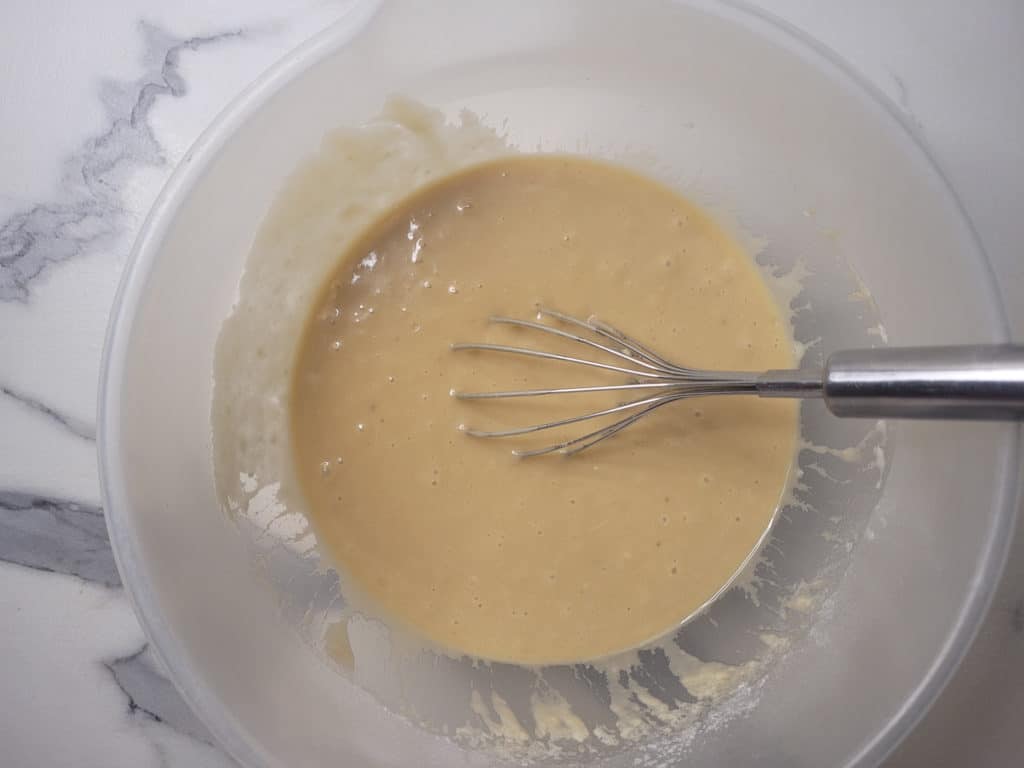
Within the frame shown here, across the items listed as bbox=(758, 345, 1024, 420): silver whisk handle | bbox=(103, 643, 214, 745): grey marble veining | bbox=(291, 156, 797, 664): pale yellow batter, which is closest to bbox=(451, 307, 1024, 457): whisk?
bbox=(758, 345, 1024, 420): silver whisk handle

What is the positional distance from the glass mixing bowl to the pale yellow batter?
Result: 0.05m

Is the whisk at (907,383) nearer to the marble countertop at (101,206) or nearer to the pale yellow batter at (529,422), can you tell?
the pale yellow batter at (529,422)

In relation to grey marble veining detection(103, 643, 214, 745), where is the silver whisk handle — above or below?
below

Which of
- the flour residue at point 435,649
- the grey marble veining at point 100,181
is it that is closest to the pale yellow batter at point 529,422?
the flour residue at point 435,649

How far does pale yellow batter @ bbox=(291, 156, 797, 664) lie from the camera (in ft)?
4.10

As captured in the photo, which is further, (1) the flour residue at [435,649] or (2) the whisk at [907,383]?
(1) the flour residue at [435,649]

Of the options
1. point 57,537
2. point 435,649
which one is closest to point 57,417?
point 57,537

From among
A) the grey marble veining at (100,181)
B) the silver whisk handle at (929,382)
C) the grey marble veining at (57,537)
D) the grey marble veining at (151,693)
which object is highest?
the grey marble veining at (100,181)

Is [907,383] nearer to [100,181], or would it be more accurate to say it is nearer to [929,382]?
[929,382]

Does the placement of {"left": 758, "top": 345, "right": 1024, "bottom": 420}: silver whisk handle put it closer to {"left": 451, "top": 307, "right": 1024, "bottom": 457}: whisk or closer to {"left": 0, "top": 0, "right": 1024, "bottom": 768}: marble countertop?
{"left": 451, "top": 307, "right": 1024, "bottom": 457}: whisk

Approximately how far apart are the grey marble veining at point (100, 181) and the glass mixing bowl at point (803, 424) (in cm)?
18

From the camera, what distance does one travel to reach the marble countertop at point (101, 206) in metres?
1.20

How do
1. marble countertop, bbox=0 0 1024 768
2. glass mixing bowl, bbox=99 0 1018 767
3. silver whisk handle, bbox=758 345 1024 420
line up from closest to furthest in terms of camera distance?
1. silver whisk handle, bbox=758 345 1024 420
2. glass mixing bowl, bbox=99 0 1018 767
3. marble countertop, bbox=0 0 1024 768

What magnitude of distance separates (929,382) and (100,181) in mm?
1131
